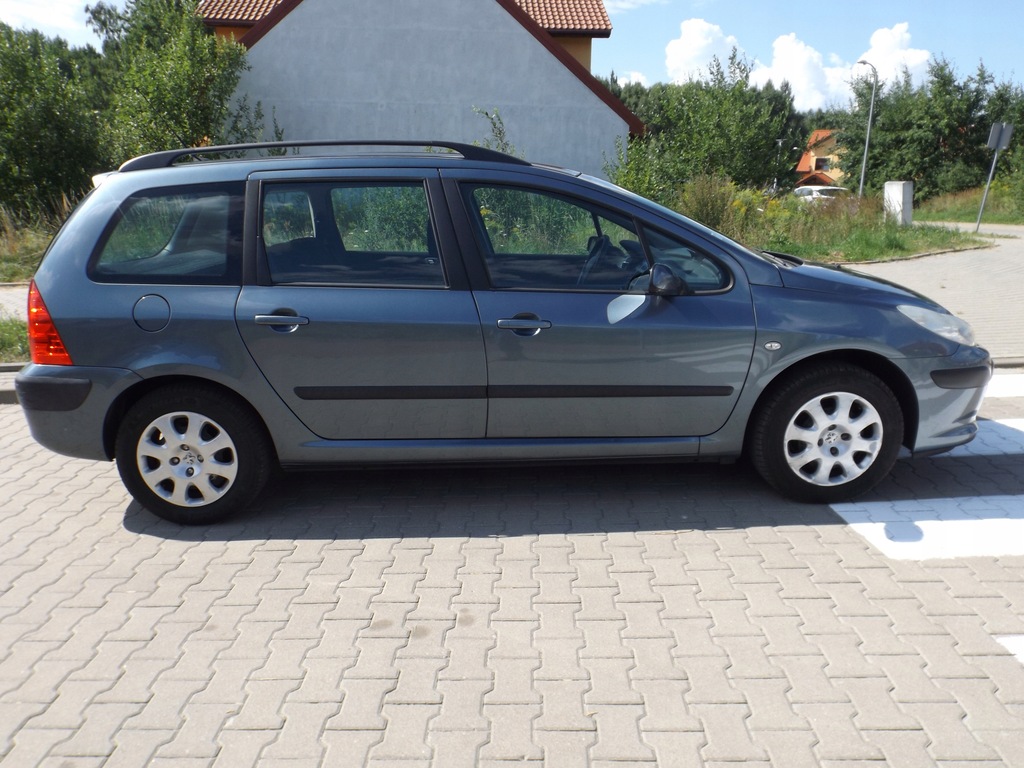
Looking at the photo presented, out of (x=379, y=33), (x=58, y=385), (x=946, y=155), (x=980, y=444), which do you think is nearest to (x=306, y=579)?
(x=58, y=385)

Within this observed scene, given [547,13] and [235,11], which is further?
[547,13]

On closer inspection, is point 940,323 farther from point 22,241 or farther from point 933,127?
point 933,127

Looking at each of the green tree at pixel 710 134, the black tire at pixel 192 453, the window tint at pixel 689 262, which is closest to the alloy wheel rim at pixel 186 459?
the black tire at pixel 192 453

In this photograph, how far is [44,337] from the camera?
15.3ft

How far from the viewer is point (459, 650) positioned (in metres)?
3.54

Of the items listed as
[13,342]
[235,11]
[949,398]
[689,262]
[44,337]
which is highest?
[235,11]

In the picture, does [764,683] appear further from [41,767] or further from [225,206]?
[225,206]

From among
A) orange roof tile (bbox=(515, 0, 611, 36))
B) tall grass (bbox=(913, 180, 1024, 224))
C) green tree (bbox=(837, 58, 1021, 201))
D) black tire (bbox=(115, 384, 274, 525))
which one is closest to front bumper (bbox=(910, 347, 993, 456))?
black tire (bbox=(115, 384, 274, 525))

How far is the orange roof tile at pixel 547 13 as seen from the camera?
27.3 m

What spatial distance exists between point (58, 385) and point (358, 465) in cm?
149

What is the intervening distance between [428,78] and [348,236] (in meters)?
22.1

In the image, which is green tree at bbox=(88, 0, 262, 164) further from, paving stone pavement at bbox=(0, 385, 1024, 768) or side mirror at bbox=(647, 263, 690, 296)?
side mirror at bbox=(647, 263, 690, 296)

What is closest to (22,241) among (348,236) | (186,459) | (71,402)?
(71,402)

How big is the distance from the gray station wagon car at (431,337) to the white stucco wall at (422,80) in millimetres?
20990
